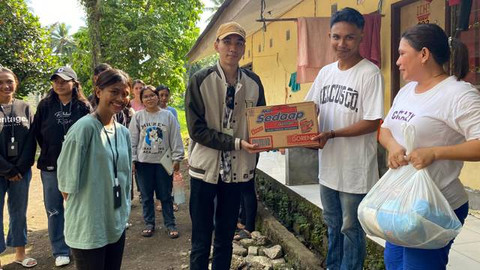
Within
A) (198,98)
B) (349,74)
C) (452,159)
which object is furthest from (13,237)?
(452,159)

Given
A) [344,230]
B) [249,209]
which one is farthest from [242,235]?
[344,230]

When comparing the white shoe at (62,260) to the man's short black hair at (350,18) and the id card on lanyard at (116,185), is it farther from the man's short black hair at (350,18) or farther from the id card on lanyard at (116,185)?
the man's short black hair at (350,18)

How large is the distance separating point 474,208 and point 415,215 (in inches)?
119

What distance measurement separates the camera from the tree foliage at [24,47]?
947 cm

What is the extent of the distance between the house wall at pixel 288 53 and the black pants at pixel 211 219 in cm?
289

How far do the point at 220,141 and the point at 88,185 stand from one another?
0.84 meters

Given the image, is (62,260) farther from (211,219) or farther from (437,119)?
(437,119)

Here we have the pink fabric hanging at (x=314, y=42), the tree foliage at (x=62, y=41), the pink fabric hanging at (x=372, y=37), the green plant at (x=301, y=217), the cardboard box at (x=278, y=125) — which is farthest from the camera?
the tree foliage at (x=62, y=41)

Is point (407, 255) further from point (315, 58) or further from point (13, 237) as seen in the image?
point (315, 58)

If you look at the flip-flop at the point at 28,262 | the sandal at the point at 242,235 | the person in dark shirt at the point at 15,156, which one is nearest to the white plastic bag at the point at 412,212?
the sandal at the point at 242,235

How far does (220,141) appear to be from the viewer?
2.43 m

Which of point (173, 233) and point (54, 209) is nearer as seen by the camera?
point (54, 209)

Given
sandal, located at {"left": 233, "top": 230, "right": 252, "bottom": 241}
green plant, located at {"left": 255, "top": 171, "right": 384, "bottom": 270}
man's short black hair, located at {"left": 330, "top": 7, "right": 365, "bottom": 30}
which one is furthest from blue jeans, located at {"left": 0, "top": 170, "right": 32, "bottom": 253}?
man's short black hair, located at {"left": 330, "top": 7, "right": 365, "bottom": 30}

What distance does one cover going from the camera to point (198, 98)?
247 centimetres
